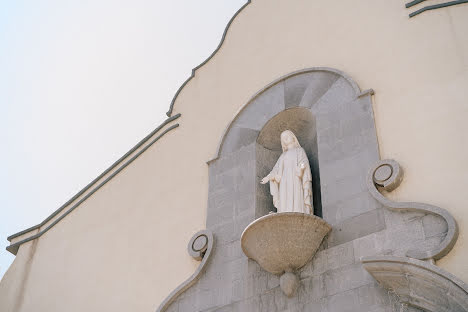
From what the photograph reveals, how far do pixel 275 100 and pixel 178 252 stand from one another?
7.82 feet

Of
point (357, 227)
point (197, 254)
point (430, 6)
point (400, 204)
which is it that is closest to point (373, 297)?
point (357, 227)

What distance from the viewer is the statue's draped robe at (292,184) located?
855 centimetres

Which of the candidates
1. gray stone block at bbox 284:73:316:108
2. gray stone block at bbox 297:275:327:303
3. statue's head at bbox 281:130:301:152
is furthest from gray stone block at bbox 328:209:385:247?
gray stone block at bbox 284:73:316:108

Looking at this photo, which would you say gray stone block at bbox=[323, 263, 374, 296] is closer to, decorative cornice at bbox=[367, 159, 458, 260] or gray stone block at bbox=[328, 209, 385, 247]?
gray stone block at bbox=[328, 209, 385, 247]

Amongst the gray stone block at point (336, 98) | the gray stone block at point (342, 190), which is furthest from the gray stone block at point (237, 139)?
the gray stone block at point (342, 190)

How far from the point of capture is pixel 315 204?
898 cm

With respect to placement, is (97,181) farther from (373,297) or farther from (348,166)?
(373,297)

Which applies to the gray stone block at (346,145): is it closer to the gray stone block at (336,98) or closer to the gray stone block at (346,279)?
the gray stone block at (336,98)

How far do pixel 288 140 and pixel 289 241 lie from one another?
1.78 meters

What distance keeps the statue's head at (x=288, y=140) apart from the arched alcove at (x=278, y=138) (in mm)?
304

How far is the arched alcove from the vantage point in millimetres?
9484

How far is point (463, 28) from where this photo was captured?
862cm

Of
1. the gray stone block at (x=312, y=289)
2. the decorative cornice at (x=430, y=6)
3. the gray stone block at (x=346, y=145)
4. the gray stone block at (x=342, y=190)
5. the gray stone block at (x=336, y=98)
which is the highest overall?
the decorative cornice at (x=430, y=6)

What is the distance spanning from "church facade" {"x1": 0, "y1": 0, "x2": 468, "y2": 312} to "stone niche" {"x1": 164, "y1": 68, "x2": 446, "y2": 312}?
0.02 metres
